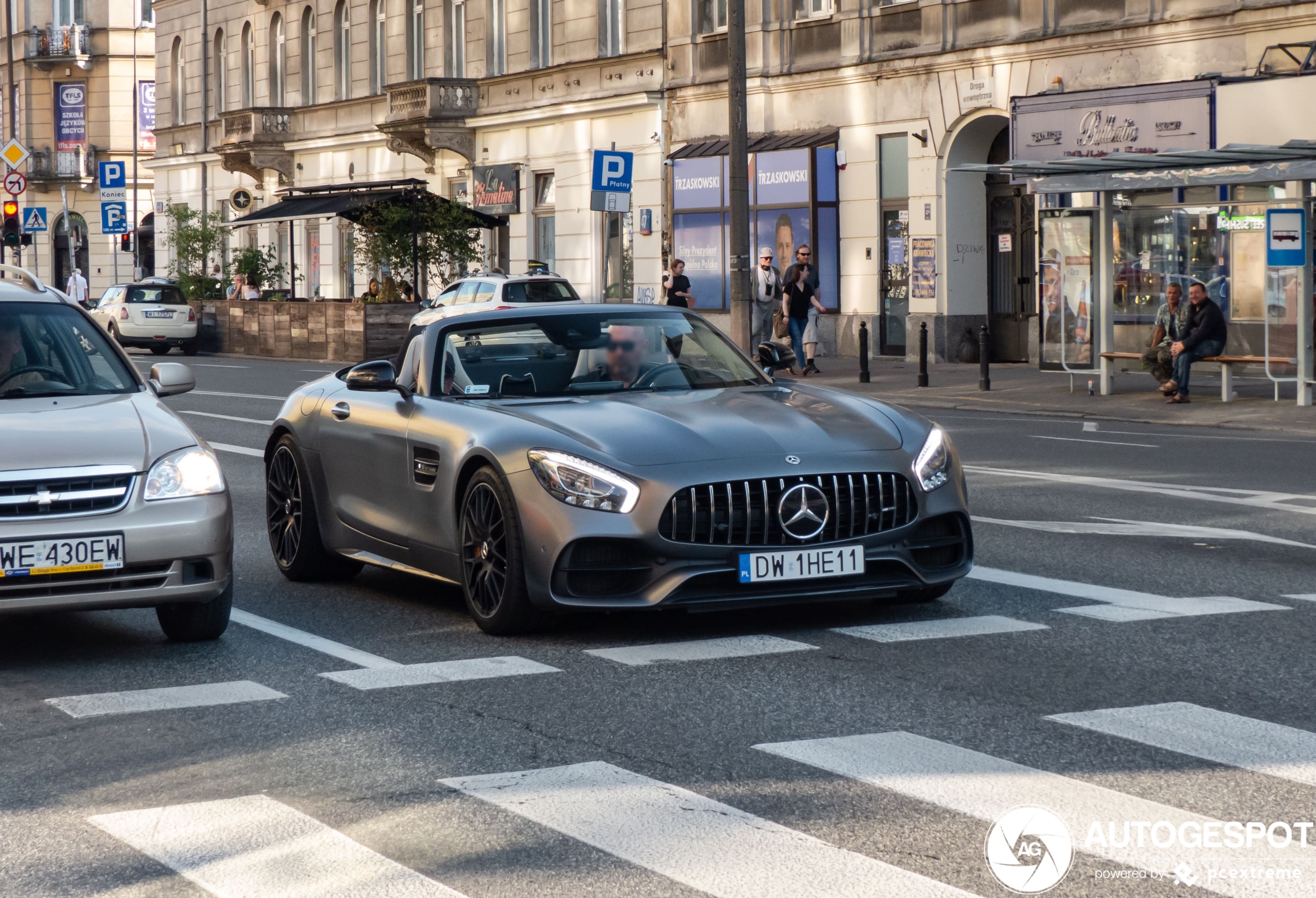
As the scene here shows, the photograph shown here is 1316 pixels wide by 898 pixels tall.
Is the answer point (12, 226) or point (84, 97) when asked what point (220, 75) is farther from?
point (84, 97)

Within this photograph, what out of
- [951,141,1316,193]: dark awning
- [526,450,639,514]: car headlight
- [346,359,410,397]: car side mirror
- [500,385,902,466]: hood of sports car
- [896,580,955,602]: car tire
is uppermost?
[951,141,1316,193]: dark awning

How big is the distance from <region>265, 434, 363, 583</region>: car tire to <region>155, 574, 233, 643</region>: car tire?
155 centimetres

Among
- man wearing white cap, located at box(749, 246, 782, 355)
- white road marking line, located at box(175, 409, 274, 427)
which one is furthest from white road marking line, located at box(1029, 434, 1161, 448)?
man wearing white cap, located at box(749, 246, 782, 355)

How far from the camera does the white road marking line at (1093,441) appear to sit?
1712 cm

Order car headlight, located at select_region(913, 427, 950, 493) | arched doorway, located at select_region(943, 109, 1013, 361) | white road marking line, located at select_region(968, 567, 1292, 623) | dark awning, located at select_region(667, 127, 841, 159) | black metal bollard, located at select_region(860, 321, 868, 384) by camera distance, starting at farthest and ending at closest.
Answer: dark awning, located at select_region(667, 127, 841, 159) < arched doorway, located at select_region(943, 109, 1013, 361) < black metal bollard, located at select_region(860, 321, 868, 384) < white road marking line, located at select_region(968, 567, 1292, 623) < car headlight, located at select_region(913, 427, 950, 493)

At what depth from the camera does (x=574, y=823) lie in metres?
5.05

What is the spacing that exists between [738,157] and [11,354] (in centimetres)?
1934

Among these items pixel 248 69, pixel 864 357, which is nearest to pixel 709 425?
pixel 864 357

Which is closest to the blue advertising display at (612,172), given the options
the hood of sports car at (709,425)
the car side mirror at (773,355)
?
the car side mirror at (773,355)

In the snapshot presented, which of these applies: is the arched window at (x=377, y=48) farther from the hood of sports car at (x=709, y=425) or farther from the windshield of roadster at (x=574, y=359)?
the hood of sports car at (x=709, y=425)

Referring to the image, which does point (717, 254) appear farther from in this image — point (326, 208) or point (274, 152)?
point (274, 152)

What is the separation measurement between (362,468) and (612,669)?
237cm

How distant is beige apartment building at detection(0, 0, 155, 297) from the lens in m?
77.2

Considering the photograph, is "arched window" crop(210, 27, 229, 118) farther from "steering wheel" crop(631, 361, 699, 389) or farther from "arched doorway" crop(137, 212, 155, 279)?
"steering wheel" crop(631, 361, 699, 389)
